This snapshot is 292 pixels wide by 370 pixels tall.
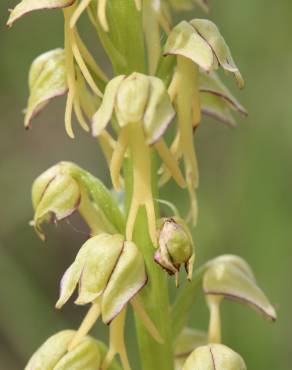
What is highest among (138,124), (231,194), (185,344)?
(138,124)

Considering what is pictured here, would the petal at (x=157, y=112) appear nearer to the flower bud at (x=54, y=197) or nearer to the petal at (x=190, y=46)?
the petal at (x=190, y=46)

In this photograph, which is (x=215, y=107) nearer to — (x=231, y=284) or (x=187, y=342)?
(x=231, y=284)

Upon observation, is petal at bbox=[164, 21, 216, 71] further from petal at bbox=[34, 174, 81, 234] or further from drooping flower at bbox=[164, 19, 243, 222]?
petal at bbox=[34, 174, 81, 234]

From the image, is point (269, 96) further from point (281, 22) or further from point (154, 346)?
point (154, 346)

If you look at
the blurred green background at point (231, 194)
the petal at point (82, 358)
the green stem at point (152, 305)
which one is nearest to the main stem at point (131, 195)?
the green stem at point (152, 305)

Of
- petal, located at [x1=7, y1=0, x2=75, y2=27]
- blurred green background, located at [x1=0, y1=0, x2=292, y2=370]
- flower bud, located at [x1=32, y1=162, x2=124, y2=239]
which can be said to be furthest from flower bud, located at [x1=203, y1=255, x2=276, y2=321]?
blurred green background, located at [x1=0, y1=0, x2=292, y2=370]

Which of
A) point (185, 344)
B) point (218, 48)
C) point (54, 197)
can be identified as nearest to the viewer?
point (218, 48)

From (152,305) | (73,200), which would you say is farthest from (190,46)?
(152,305)
